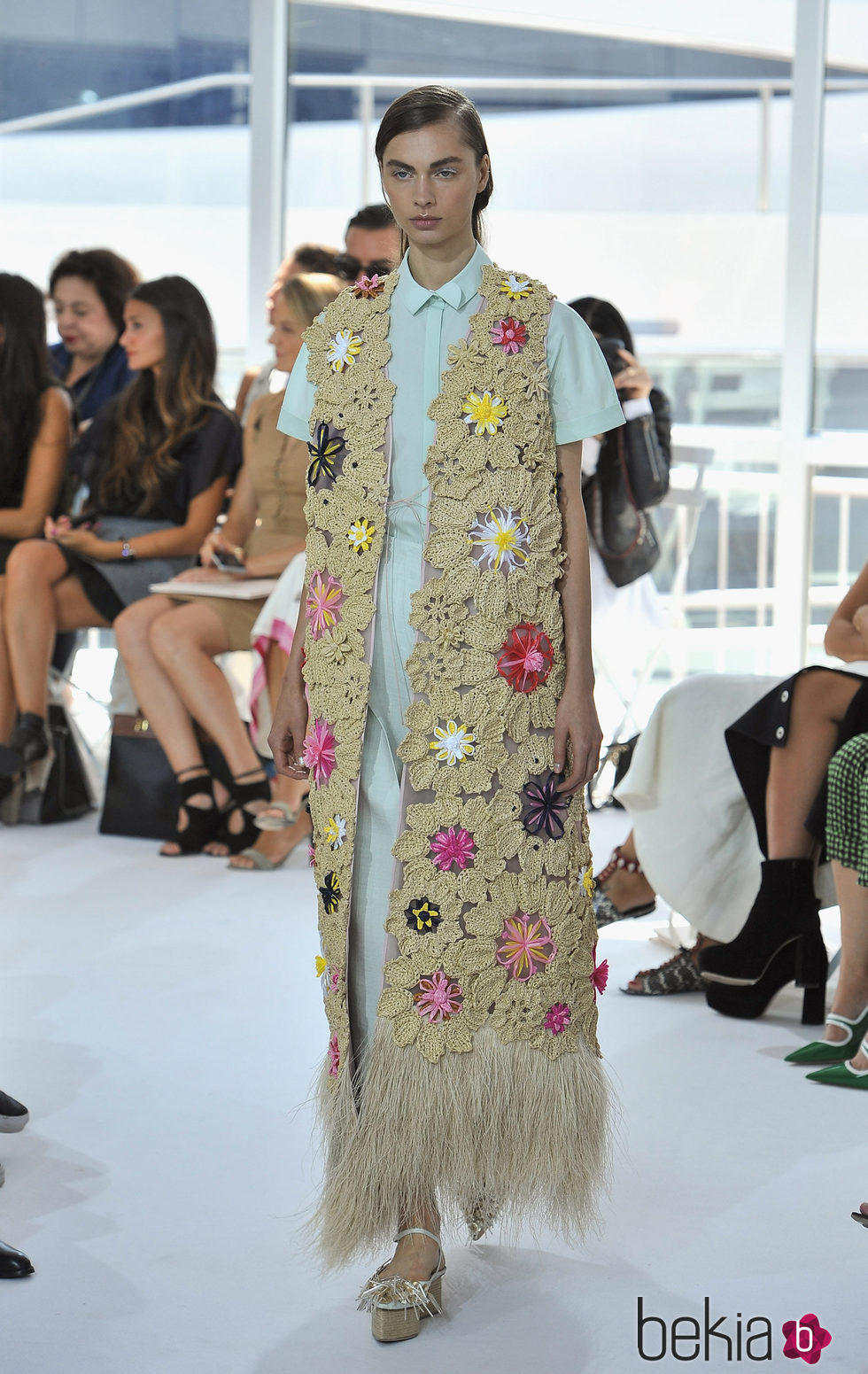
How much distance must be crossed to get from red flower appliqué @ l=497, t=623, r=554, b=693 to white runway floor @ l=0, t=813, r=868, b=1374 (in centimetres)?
69

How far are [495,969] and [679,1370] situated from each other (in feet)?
1.46

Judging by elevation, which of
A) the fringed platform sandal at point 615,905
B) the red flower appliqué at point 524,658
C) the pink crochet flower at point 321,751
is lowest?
the fringed platform sandal at point 615,905

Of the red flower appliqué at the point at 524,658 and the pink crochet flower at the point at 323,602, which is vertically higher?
the pink crochet flower at the point at 323,602

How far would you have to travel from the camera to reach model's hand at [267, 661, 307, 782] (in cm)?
188

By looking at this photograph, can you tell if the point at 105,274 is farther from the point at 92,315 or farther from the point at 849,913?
the point at 849,913

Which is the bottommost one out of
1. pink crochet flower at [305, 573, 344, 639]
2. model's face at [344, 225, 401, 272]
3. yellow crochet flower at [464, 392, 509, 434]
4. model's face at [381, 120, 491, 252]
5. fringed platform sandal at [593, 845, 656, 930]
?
fringed platform sandal at [593, 845, 656, 930]

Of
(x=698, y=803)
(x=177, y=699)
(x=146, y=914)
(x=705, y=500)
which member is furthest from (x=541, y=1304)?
(x=705, y=500)

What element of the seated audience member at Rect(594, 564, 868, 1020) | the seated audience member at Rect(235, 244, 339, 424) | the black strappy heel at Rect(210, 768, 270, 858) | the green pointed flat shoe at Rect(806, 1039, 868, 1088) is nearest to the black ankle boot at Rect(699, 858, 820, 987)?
the seated audience member at Rect(594, 564, 868, 1020)

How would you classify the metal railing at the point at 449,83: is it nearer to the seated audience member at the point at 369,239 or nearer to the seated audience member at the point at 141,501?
the seated audience member at the point at 369,239

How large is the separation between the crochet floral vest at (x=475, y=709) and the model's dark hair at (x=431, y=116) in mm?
161

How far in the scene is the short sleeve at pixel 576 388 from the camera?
1734mm

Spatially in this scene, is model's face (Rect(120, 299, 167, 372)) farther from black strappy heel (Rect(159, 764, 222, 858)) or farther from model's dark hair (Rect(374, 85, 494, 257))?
model's dark hair (Rect(374, 85, 494, 257))

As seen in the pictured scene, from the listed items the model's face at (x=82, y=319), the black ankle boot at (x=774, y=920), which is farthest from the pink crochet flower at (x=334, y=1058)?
the model's face at (x=82, y=319)

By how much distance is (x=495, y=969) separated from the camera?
172cm
